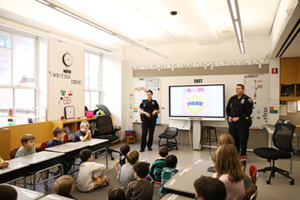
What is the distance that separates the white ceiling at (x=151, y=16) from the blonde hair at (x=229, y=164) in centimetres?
255

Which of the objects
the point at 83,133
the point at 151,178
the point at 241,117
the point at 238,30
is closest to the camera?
the point at 151,178

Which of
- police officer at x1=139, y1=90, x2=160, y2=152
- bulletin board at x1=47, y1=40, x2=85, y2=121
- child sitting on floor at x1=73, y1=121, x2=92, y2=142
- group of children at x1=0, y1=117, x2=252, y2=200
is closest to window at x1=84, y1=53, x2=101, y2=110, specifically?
bulletin board at x1=47, y1=40, x2=85, y2=121

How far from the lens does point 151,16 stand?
455 cm

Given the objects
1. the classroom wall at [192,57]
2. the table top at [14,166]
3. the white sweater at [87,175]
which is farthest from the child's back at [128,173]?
the classroom wall at [192,57]

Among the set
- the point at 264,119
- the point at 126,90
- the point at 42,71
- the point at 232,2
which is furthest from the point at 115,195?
the point at 126,90

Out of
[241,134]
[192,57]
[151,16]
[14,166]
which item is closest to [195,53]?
[192,57]

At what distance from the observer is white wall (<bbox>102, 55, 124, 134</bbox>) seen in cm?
713

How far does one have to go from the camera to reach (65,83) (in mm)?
5457

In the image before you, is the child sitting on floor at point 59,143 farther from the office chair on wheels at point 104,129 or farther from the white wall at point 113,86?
the white wall at point 113,86

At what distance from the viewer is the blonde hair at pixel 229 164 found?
1.83m

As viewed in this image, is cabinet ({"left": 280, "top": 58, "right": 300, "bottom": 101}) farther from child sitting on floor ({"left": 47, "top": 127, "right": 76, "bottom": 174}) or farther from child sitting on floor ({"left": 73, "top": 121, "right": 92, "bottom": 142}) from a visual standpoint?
child sitting on floor ({"left": 47, "top": 127, "right": 76, "bottom": 174})

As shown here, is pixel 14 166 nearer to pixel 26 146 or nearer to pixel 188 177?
pixel 26 146

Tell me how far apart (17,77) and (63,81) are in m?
1.00

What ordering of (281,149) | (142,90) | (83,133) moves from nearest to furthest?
(281,149)
(83,133)
(142,90)
